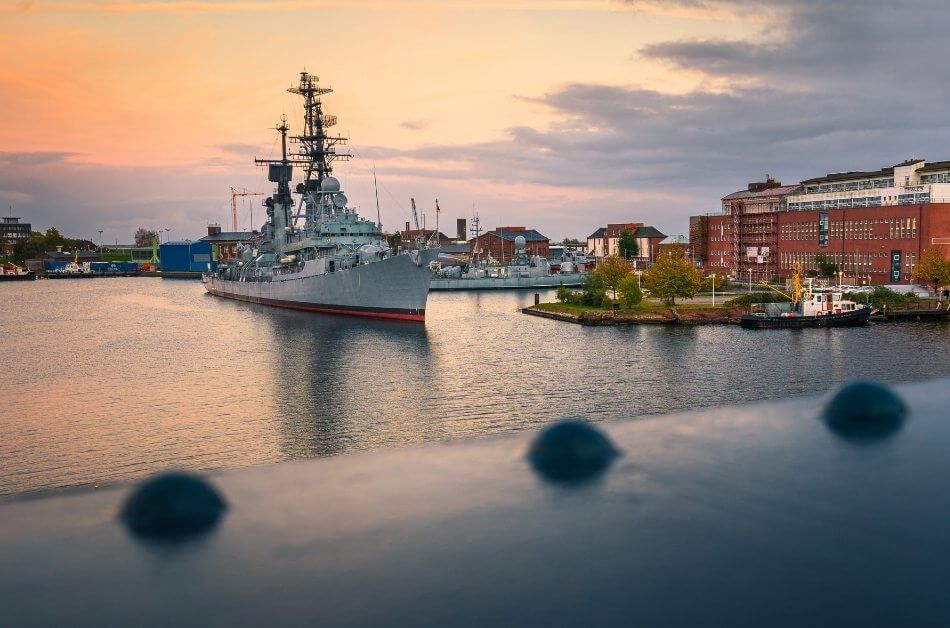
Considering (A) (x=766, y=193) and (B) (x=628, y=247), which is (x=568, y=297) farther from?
(B) (x=628, y=247)

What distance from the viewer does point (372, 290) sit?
74.6m

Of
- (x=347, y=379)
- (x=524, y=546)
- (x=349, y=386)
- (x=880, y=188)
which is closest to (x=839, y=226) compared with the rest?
(x=880, y=188)

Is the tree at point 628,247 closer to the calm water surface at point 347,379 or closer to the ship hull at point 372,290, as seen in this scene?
the ship hull at point 372,290

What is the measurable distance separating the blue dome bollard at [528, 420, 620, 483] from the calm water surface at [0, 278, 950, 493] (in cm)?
1331

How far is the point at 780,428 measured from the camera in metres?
15.5

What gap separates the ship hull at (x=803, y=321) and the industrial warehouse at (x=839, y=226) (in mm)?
17484

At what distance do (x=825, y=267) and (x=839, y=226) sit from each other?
332 inches

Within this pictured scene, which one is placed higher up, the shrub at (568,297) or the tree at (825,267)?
the tree at (825,267)

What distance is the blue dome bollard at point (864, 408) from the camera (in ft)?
50.7

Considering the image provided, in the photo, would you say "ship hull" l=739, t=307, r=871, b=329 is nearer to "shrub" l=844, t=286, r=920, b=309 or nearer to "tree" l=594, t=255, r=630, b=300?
"shrub" l=844, t=286, r=920, b=309

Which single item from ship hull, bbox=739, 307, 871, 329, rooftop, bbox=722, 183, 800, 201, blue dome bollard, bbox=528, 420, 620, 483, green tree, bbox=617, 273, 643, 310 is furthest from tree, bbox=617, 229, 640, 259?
blue dome bollard, bbox=528, 420, 620, 483

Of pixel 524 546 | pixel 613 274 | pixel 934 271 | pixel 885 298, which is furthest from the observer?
pixel 613 274

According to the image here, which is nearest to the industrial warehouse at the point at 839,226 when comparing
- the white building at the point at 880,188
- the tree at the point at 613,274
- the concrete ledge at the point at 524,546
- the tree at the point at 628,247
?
the white building at the point at 880,188

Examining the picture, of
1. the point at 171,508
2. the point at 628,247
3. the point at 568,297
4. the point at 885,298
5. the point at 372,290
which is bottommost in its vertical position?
the point at 885,298
